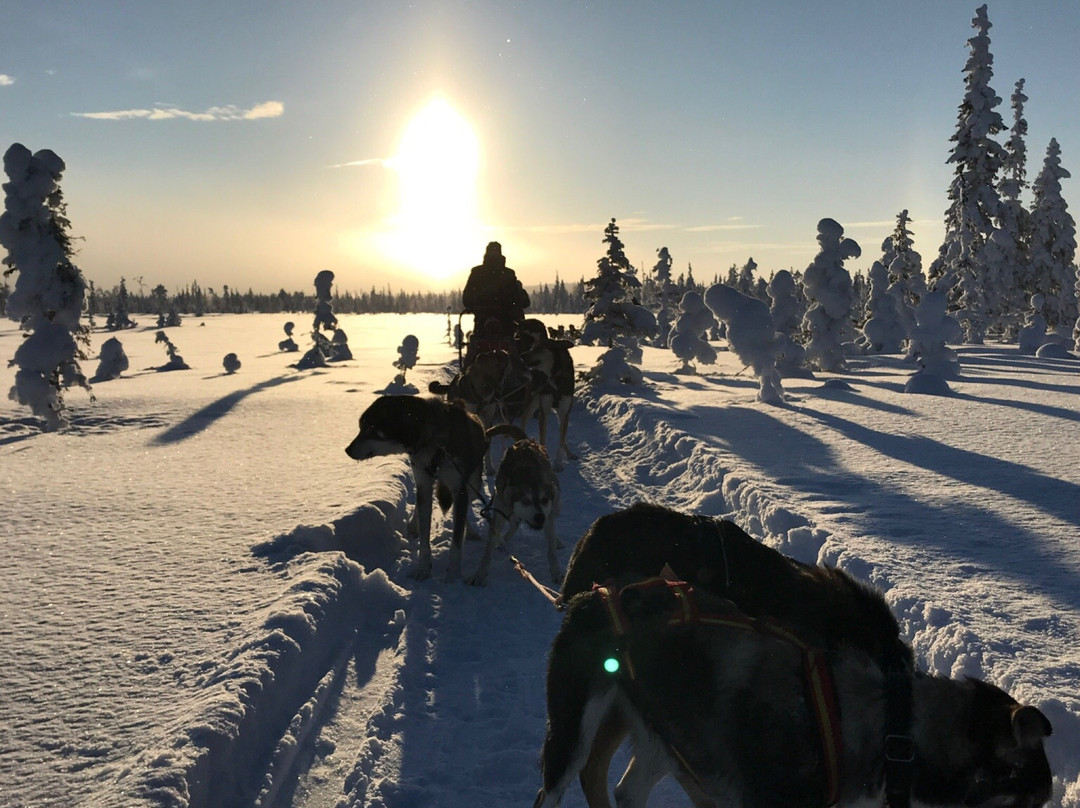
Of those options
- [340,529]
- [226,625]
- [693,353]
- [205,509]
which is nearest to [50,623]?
[226,625]

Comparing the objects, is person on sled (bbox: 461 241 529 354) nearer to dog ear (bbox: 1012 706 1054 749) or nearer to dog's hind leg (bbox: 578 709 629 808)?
dog's hind leg (bbox: 578 709 629 808)

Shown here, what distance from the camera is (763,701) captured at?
2113 millimetres

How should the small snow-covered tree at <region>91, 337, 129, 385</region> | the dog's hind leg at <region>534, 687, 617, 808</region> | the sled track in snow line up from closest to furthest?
the dog's hind leg at <region>534, 687, 617, 808</region> → the sled track in snow → the small snow-covered tree at <region>91, 337, 129, 385</region>

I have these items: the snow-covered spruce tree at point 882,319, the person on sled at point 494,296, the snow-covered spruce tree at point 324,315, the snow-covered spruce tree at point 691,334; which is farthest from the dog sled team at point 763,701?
the snow-covered spruce tree at point 882,319

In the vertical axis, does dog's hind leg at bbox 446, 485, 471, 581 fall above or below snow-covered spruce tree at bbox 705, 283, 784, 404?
below

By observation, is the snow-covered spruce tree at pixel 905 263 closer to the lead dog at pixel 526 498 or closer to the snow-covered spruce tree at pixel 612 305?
the snow-covered spruce tree at pixel 612 305

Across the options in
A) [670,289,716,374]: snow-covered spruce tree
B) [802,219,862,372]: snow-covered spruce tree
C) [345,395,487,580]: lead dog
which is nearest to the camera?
[345,395,487,580]: lead dog

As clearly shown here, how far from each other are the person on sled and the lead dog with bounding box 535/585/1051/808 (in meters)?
9.63

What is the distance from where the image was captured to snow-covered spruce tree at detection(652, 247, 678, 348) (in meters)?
63.5

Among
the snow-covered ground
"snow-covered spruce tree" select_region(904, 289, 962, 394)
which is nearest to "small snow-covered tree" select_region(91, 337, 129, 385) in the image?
the snow-covered ground

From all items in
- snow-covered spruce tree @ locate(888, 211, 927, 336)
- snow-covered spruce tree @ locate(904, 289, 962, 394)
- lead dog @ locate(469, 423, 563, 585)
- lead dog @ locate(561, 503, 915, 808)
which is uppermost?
snow-covered spruce tree @ locate(888, 211, 927, 336)

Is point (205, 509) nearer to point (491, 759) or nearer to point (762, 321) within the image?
point (491, 759)

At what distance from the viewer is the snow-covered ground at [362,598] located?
138 inches

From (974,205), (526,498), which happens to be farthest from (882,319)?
(526,498)
